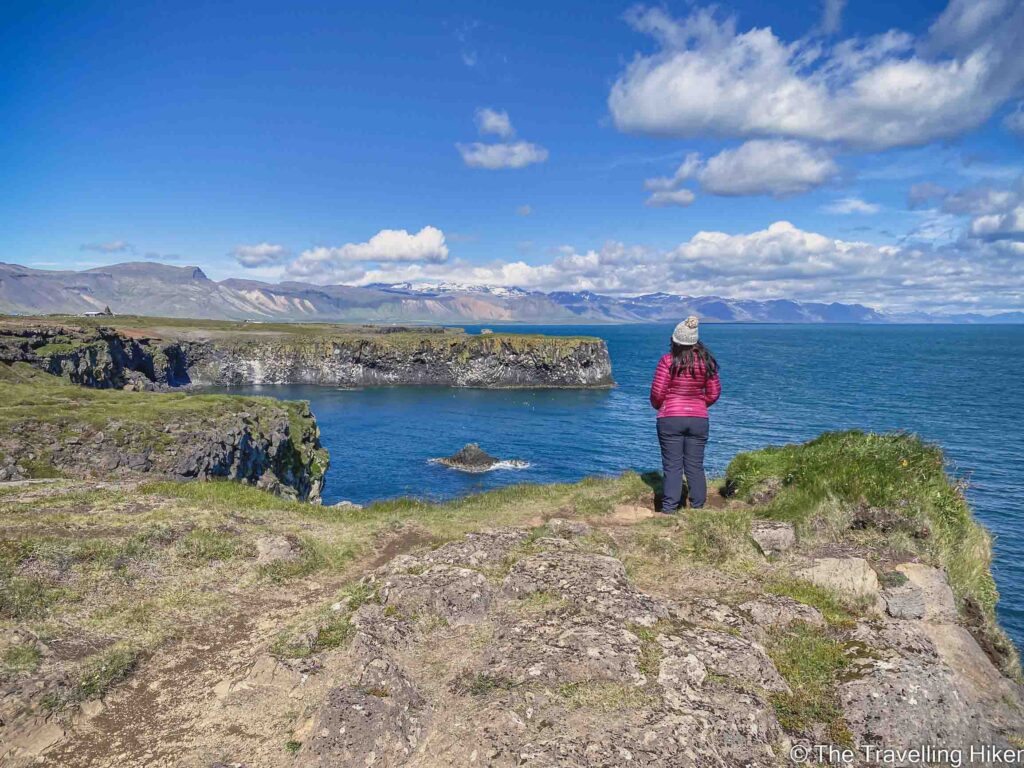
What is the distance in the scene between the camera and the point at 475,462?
2616 inches

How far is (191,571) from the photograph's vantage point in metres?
11.0

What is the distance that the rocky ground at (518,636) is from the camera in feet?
21.4

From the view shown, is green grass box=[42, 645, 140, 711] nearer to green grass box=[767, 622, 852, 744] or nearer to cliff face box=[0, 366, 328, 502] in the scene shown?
green grass box=[767, 622, 852, 744]

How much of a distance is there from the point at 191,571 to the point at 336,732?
621 cm

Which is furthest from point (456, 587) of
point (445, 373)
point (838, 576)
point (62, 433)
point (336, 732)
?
point (445, 373)

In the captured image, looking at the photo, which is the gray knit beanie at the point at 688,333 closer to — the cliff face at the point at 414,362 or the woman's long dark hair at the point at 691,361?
the woman's long dark hair at the point at 691,361

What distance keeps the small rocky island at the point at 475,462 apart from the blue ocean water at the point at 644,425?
5.09ft

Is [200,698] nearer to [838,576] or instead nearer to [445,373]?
[838,576]

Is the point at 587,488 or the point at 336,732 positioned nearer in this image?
the point at 336,732

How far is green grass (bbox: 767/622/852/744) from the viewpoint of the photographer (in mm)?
6992

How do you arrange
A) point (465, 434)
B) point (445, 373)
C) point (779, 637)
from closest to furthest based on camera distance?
point (779, 637)
point (465, 434)
point (445, 373)

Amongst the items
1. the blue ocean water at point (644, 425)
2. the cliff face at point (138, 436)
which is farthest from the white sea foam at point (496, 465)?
the cliff face at point (138, 436)

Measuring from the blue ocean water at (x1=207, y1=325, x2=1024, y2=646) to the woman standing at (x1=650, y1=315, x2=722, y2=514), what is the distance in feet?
40.6

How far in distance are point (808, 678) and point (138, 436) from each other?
104 feet
